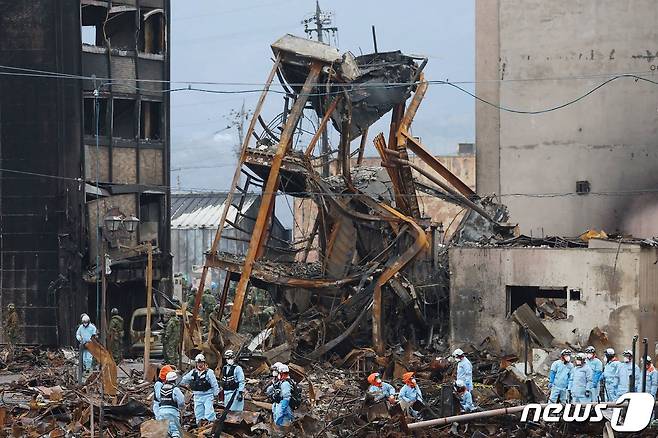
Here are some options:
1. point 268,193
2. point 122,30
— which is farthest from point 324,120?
point 122,30

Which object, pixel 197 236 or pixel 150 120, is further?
pixel 197 236

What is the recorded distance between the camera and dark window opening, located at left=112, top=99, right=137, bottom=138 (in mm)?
44125

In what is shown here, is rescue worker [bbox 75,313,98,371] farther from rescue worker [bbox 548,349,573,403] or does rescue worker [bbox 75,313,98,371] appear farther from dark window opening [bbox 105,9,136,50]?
dark window opening [bbox 105,9,136,50]

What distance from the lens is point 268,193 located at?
33562 mm

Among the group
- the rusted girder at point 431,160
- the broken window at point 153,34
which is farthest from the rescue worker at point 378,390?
the broken window at point 153,34

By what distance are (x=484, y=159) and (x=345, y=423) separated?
27886 mm

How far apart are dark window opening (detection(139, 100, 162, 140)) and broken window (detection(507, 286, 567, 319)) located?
52.0 feet

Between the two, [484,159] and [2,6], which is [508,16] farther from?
[2,6]

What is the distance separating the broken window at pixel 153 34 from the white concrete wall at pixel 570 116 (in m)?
12.8

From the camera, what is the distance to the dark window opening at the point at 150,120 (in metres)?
44.2

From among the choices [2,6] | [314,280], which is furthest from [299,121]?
[2,6]

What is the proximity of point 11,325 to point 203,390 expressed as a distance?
1929 cm

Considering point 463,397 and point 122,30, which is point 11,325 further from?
point 463,397

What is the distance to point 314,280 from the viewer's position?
34.2 meters
